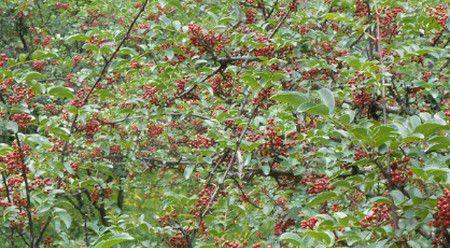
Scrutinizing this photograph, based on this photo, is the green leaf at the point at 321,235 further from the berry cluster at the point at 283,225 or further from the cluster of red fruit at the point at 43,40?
the cluster of red fruit at the point at 43,40

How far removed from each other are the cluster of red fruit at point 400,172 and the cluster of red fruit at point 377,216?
11 cm

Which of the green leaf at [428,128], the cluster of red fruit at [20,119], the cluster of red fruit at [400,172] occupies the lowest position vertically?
the cluster of red fruit at [20,119]

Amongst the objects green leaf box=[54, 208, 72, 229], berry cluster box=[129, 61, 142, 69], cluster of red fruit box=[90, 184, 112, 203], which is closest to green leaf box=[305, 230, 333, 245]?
green leaf box=[54, 208, 72, 229]

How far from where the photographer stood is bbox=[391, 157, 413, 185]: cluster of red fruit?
2.02 metres

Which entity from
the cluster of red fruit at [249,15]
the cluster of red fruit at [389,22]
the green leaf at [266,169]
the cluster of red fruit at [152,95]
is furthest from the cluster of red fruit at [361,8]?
the cluster of red fruit at [152,95]

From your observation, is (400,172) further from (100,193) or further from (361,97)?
(100,193)

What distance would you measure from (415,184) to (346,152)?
1.90 ft

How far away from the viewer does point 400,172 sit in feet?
6.68

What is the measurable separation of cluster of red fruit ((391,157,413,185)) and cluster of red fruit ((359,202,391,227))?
11 centimetres

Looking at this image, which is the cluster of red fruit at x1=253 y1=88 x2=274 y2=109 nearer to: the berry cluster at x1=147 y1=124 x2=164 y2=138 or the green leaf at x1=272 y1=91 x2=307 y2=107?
the green leaf at x1=272 y1=91 x2=307 y2=107

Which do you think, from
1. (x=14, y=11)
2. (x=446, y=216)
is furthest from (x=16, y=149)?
(x=14, y=11)

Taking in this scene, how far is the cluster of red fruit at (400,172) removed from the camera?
2023mm

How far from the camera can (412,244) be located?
1.98m

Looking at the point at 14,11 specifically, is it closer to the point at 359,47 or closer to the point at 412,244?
the point at 359,47
